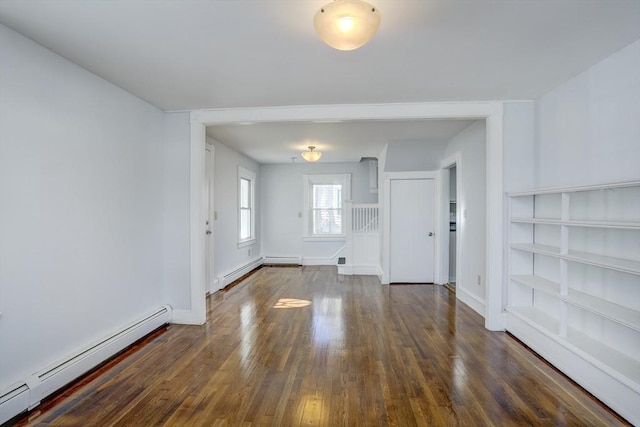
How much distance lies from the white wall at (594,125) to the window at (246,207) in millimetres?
5007

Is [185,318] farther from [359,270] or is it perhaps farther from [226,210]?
[359,270]

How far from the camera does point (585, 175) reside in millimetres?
2650

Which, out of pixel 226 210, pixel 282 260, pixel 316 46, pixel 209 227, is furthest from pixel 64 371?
pixel 282 260

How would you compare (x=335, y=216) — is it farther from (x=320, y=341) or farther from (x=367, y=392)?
(x=367, y=392)

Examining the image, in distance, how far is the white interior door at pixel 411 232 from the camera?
5637 millimetres

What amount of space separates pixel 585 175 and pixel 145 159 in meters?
4.13

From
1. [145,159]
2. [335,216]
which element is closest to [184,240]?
[145,159]

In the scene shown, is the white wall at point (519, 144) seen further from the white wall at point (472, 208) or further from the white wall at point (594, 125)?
the white wall at point (472, 208)

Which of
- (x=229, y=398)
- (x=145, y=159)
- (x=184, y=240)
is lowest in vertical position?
(x=229, y=398)

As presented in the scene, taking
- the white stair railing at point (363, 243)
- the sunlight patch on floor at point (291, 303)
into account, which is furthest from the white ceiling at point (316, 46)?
Result: the white stair railing at point (363, 243)

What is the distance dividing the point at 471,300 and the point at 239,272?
3.98m

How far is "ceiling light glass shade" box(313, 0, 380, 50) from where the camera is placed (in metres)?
1.60

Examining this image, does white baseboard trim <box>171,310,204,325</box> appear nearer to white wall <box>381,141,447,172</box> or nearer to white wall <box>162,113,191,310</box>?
white wall <box>162,113,191,310</box>

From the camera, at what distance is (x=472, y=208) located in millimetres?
4266
